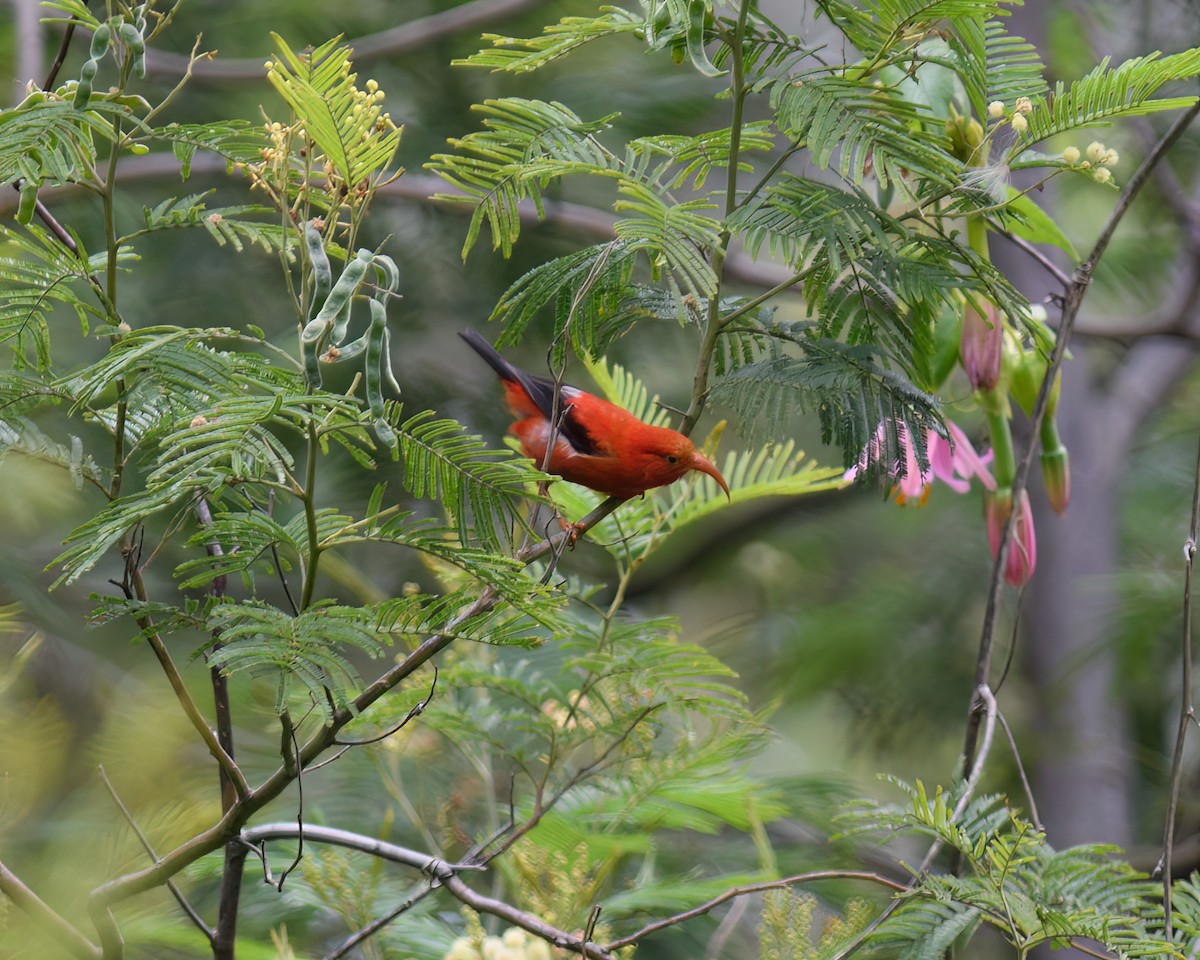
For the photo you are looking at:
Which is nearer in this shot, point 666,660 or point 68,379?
point 68,379

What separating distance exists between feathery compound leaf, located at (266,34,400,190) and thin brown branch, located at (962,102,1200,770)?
2.73ft

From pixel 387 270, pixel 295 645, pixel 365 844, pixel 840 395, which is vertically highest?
pixel 387 270

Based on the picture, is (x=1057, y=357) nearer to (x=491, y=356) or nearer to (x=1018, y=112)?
(x=1018, y=112)

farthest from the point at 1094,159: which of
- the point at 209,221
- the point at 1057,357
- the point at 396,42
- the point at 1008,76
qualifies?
the point at 396,42

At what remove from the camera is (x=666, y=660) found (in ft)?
4.89

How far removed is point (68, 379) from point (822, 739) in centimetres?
578

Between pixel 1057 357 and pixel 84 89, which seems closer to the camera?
pixel 84 89

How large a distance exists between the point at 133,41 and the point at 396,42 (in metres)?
2.98

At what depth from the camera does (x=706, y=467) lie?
5.13ft

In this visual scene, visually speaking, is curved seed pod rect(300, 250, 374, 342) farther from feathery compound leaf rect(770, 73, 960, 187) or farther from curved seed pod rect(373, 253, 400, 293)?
feathery compound leaf rect(770, 73, 960, 187)

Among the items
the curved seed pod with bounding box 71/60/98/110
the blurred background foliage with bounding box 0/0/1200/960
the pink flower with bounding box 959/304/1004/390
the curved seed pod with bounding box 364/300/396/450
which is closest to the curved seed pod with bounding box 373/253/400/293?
the curved seed pod with bounding box 364/300/396/450

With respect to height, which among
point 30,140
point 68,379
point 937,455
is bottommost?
point 937,455

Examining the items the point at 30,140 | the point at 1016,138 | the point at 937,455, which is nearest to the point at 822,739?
the point at 937,455

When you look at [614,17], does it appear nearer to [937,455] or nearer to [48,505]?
[937,455]
